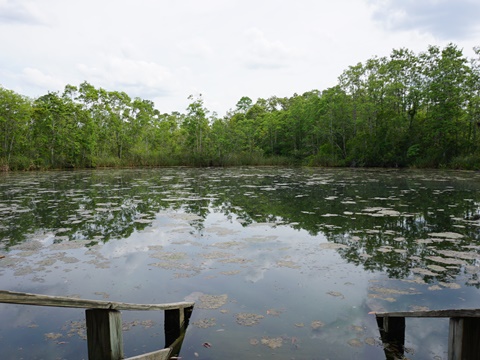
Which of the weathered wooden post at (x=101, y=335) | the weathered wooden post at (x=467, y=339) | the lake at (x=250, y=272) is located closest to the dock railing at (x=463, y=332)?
the weathered wooden post at (x=467, y=339)

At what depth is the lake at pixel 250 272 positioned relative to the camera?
321cm

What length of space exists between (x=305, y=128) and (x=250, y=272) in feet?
130

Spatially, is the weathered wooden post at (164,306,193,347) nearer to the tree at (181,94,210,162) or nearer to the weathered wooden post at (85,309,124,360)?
the weathered wooden post at (85,309,124,360)

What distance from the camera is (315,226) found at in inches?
308

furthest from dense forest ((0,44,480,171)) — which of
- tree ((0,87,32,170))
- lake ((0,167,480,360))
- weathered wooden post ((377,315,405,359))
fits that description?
weathered wooden post ((377,315,405,359))

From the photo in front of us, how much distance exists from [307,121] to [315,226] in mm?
37206

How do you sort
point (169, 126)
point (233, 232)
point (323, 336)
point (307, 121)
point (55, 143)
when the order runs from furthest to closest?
point (169, 126) → point (307, 121) → point (55, 143) → point (233, 232) → point (323, 336)

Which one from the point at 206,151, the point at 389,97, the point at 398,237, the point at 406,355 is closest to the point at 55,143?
the point at 206,151

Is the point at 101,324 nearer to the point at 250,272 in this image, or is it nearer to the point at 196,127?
the point at 250,272

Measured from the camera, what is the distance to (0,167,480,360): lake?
321cm

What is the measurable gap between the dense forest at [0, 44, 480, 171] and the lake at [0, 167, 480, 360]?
2154 cm

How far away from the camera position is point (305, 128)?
43062 mm

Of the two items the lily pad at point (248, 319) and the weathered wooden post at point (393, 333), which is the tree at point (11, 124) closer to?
the lily pad at point (248, 319)

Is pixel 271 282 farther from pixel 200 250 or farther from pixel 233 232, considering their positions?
pixel 233 232
